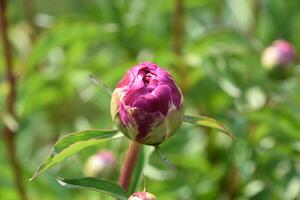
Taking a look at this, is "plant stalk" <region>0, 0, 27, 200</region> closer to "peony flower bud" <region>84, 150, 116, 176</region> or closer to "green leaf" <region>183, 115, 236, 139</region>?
"peony flower bud" <region>84, 150, 116, 176</region>

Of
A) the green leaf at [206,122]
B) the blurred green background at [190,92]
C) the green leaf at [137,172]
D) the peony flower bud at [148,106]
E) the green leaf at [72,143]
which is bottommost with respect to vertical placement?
the blurred green background at [190,92]

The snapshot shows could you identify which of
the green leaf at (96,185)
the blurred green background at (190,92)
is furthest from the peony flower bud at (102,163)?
the green leaf at (96,185)

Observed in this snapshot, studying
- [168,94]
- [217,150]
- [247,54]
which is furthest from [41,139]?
[168,94]

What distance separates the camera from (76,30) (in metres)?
1.38

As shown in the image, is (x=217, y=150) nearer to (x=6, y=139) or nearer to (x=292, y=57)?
(x=292, y=57)

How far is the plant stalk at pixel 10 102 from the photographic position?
1321 mm

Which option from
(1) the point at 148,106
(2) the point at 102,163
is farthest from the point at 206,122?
(2) the point at 102,163

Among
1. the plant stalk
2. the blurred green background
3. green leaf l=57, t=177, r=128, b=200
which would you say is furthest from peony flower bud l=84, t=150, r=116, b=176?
green leaf l=57, t=177, r=128, b=200

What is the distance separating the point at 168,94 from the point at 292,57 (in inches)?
26.5

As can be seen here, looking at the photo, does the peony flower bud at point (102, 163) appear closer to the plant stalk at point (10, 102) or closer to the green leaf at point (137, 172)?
the plant stalk at point (10, 102)

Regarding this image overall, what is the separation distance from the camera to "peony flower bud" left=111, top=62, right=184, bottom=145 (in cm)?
81

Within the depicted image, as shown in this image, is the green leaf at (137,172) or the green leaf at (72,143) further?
the green leaf at (137,172)

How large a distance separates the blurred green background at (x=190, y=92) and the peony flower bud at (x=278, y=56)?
3 cm

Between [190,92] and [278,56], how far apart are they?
0.88ft
